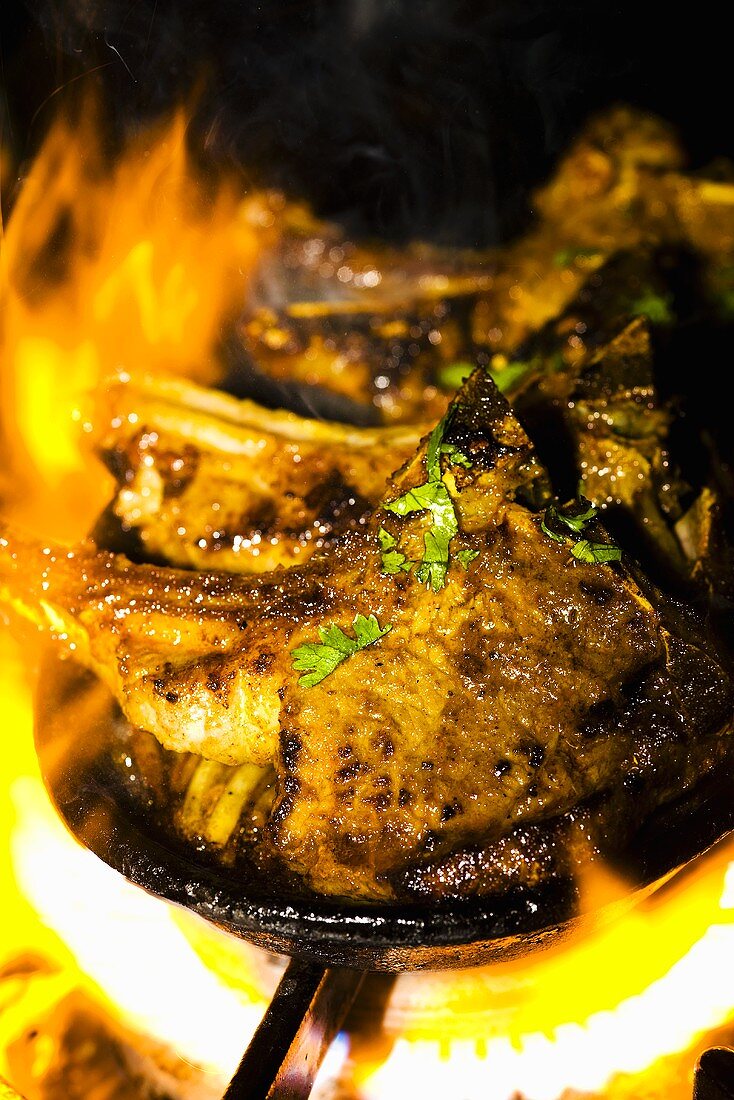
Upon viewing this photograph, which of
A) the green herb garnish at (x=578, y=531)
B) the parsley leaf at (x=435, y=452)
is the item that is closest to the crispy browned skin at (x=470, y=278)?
the parsley leaf at (x=435, y=452)

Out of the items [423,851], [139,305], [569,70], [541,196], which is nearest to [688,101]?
[569,70]

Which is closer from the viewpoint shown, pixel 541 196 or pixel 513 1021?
pixel 513 1021

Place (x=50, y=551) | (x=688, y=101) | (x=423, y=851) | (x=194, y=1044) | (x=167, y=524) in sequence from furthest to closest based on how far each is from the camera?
(x=688, y=101)
(x=167, y=524)
(x=194, y=1044)
(x=50, y=551)
(x=423, y=851)

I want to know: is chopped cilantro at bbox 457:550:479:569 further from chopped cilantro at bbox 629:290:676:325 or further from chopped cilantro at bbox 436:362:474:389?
chopped cilantro at bbox 629:290:676:325

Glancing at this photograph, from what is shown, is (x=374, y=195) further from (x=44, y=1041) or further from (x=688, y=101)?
(x=44, y=1041)

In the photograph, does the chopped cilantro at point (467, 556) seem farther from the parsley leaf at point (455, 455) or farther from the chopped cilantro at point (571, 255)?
the chopped cilantro at point (571, 255)

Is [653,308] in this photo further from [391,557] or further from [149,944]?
[149,944]
